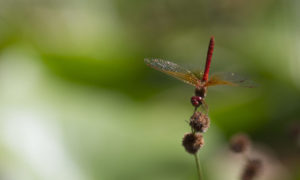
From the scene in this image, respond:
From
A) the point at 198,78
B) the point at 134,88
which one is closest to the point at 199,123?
the point at 198,78

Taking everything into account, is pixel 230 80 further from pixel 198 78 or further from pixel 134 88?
pixel 134 88

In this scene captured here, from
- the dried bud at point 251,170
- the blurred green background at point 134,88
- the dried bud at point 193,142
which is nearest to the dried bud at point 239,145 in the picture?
the dried bud at point 251,170

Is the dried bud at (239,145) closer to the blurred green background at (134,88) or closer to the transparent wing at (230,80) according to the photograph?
the transparent wing at (230,80)

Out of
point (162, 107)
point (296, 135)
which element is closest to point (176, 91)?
point (162, 107)

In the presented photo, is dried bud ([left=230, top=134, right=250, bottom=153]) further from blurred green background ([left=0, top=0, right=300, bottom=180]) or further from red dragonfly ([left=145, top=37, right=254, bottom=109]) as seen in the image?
blurred green background ([left=0, top=0, right=300, bottom=180])

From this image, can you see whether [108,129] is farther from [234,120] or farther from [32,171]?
[234,120]

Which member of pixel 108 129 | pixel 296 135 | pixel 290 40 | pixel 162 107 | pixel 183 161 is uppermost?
pixel 290 40
